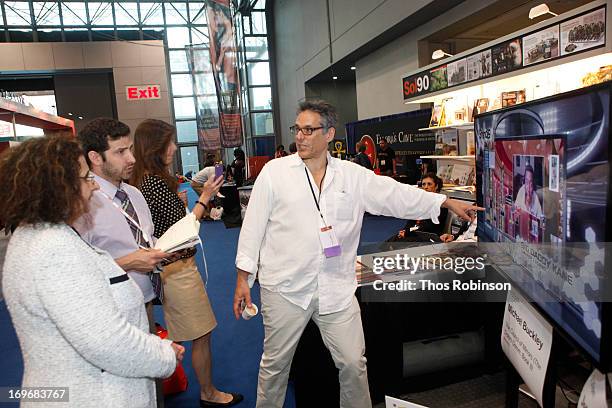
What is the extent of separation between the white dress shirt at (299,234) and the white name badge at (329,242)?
31 millimetres

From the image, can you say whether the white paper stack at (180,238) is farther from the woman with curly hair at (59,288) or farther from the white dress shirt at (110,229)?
the woman with curly hair at (59,288)

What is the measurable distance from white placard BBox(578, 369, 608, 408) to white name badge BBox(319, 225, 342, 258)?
971mm

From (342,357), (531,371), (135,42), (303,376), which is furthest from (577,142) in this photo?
(135,42)

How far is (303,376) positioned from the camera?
2.20 metres

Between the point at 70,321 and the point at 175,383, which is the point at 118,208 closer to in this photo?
the point at 70,321

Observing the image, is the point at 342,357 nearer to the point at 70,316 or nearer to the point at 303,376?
the point at 303,376

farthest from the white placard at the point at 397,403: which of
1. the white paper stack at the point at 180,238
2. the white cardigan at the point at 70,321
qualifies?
the white paper stack at the point at 180,238

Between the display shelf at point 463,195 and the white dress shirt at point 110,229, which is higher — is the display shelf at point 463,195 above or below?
below

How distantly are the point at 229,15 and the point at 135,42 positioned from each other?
9.13 meters

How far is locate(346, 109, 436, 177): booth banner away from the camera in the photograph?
803cm

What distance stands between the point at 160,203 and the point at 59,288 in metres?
1.14

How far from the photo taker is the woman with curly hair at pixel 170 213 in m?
2.11

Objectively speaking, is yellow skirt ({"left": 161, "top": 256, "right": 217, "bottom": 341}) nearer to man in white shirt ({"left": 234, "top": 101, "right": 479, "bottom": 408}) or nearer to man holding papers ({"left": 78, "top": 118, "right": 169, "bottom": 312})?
man holding papers ({"left": 78, "top": 118, "right": 169, "bottom": 312})

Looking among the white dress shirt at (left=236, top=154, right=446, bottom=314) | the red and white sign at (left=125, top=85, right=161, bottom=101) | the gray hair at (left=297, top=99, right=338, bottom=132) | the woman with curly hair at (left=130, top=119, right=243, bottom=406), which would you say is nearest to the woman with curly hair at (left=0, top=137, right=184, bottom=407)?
the white dress shirt at (left=236, top=154, right=446, bottom=314)
